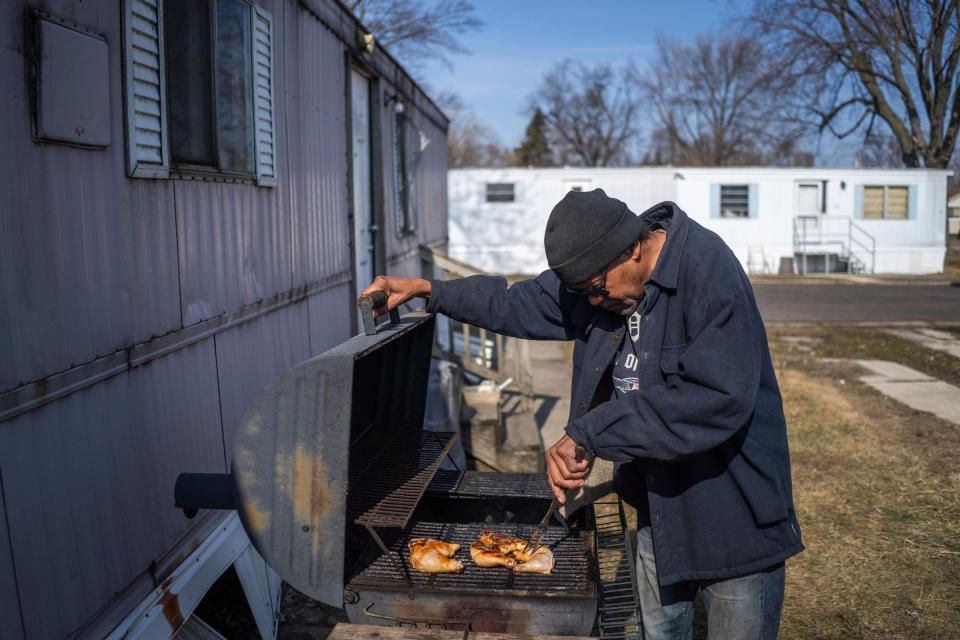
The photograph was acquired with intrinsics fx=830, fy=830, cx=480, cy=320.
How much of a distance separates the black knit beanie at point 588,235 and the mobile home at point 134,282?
1.46 meters

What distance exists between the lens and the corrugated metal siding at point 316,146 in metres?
5.03

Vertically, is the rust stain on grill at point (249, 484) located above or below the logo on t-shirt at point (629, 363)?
below

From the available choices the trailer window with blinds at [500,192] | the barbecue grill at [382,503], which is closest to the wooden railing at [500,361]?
the barbecue grill at [382,503]

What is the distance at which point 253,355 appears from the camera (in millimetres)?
4227

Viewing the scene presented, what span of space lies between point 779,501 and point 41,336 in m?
2.17

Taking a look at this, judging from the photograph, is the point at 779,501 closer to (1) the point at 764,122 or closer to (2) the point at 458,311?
(2) the point at 458,311

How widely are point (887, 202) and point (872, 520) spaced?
21.3 metres

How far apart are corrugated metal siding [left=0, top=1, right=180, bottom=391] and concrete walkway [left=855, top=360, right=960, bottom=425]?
23.7 ft

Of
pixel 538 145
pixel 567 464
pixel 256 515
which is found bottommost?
pixel 256 515

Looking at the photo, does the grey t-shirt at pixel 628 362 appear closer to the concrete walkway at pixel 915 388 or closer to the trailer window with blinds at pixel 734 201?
the concrete walkway at pixel 915 388

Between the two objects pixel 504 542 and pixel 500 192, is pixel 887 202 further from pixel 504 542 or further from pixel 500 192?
pixel 504 542

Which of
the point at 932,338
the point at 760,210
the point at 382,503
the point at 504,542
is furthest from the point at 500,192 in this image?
the point at 382,503

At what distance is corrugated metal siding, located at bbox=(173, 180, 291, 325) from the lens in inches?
134

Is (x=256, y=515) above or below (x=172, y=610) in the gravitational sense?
above
